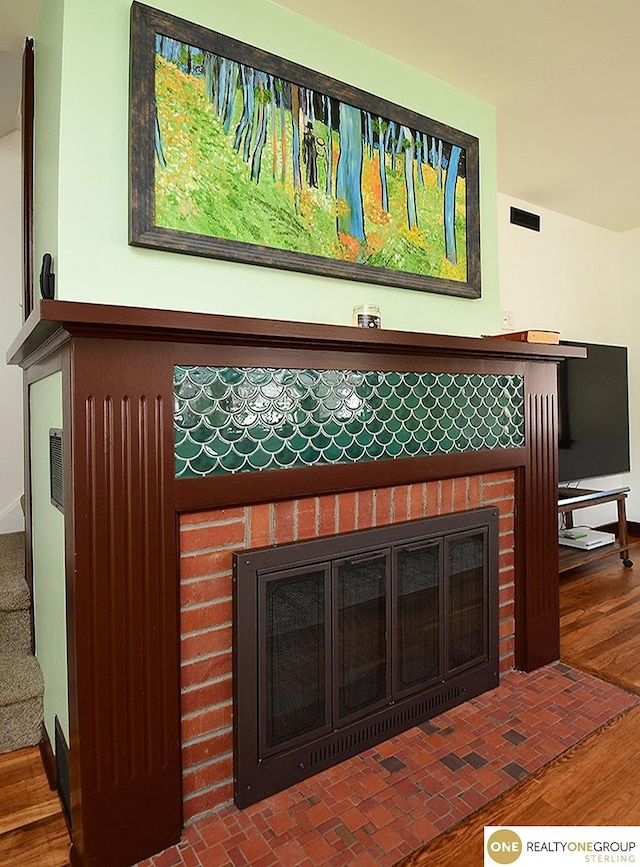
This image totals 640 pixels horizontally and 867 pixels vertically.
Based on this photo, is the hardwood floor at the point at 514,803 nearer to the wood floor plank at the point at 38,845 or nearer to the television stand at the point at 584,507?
the wood floor plank at the point at 38,845

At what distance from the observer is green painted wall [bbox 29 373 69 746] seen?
4.90 feet

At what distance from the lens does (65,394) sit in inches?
52.6

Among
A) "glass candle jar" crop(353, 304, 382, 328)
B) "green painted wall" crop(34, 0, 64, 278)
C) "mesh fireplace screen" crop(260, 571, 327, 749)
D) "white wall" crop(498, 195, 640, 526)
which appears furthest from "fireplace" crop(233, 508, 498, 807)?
"white wall" crop(498, 195, 640, 526)

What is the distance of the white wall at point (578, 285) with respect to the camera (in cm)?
364

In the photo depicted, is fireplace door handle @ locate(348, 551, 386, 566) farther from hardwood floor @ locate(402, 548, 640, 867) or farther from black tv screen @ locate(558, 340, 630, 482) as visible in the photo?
black tv screen @ locate(558, 340, 630, 482)

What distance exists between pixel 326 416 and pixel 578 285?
3.25 metres

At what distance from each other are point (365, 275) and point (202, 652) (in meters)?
1.35

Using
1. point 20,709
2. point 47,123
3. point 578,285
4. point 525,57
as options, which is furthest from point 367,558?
point 578,285

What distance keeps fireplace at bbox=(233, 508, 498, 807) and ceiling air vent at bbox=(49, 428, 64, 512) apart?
1.70ft

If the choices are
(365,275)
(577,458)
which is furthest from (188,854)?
(577,458)

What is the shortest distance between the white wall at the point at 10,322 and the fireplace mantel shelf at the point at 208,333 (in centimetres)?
85

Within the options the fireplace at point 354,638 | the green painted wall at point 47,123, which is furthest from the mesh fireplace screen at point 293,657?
the green painted wall at point 47,123

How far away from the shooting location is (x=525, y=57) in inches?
83.4

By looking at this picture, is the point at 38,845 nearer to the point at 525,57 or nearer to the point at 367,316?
the point at 367,316
